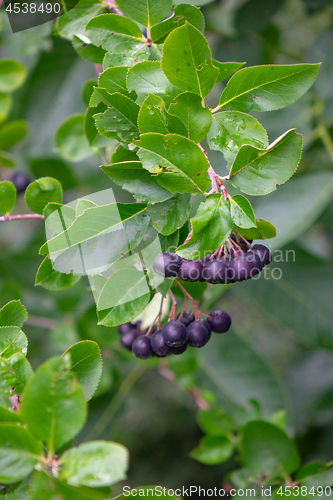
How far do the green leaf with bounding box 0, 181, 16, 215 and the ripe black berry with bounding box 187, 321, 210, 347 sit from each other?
1.57 ft

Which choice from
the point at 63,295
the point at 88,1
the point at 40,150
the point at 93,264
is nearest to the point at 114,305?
the point at 93,264

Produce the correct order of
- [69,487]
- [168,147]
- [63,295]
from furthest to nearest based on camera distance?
[63,295]
[168,147]
[69,487]

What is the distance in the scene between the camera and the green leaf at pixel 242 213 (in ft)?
1.97

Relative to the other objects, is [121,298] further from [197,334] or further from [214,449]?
[214,449]

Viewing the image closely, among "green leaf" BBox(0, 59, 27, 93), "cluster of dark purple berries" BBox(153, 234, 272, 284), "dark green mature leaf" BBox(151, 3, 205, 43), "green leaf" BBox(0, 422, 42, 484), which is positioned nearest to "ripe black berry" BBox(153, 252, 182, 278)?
"cluster of dark purple berries" BBox(153, 234, 272, 284)

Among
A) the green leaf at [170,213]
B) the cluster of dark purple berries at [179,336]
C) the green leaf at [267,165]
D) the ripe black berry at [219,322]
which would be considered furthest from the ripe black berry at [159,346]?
the green leaf at [267,165]

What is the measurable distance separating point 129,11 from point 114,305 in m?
0.59

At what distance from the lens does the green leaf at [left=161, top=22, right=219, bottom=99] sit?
22.9 inches

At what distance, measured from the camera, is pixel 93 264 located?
0.67 m

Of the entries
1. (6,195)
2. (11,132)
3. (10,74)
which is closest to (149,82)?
(6,195)

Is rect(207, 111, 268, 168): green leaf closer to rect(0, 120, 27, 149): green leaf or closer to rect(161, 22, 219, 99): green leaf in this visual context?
rect(161, 22, 219, 99): green leaf

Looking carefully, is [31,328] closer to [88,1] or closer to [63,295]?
[63,295]

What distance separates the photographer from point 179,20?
742 millimetres

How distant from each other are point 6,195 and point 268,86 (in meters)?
0.57
